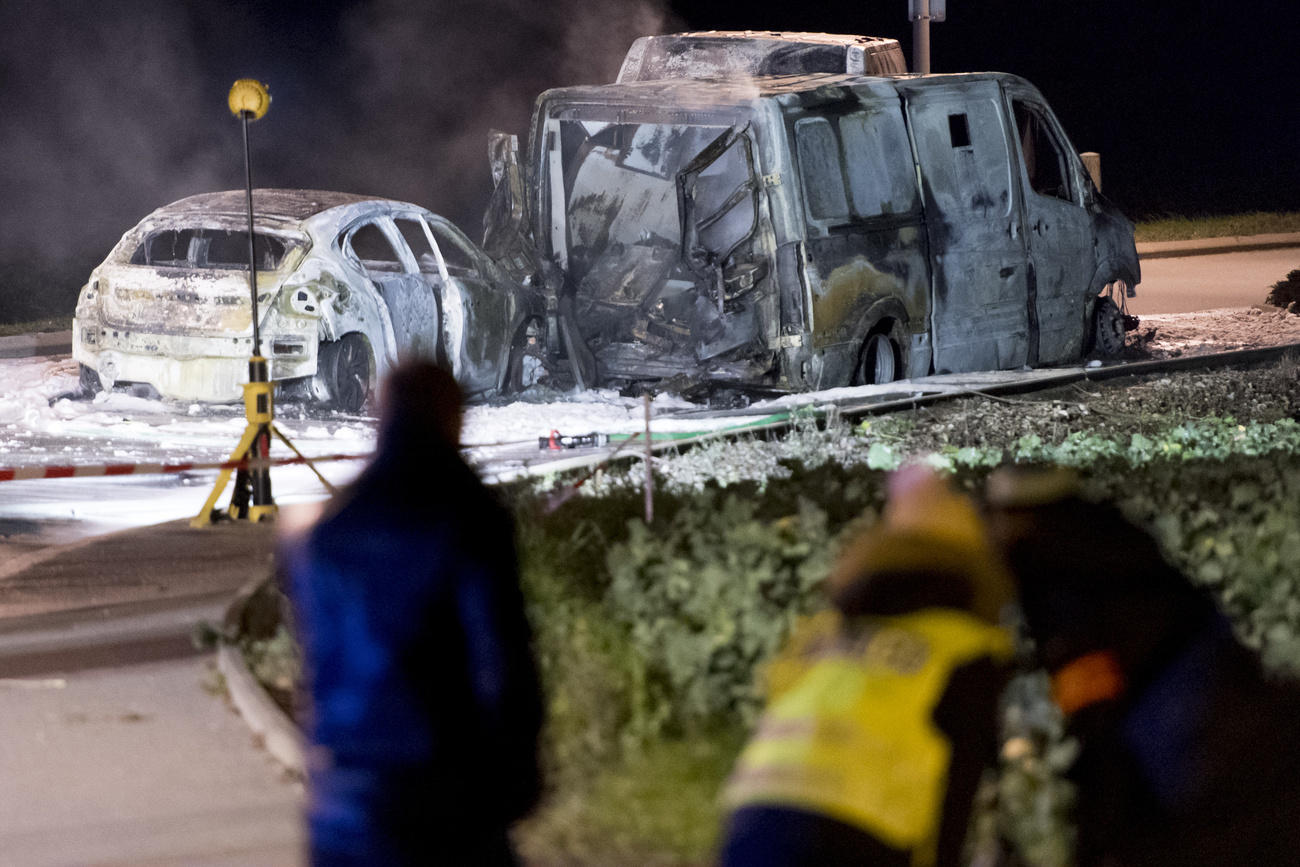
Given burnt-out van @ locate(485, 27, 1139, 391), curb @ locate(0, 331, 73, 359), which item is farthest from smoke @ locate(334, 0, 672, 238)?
burnt-out van @ locate(485, 27, 1139, 391)

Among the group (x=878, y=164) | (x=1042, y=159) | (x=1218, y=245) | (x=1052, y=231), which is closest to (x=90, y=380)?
(x=878, y=164)

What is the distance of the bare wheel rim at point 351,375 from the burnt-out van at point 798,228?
152 cm

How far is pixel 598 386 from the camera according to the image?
38.8 feet

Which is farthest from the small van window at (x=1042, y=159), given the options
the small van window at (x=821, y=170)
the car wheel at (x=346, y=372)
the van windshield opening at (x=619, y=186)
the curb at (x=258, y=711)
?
the curb at (x=258, y=711)

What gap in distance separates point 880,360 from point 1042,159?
264 cm

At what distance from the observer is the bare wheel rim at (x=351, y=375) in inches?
423

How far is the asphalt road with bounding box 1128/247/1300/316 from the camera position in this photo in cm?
1848

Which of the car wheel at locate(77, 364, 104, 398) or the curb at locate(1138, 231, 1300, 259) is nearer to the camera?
the car wheel at locate(77, 364, 104, 398)

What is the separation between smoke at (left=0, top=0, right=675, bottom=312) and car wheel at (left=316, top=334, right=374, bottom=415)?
12968mm

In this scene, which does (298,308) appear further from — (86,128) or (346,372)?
(86,128)

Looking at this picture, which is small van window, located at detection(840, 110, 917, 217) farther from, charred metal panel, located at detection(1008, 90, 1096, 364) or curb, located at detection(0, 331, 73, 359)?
curb, located at detection(0, 331, 73, 359)

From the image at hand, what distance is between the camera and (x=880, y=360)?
1132cm

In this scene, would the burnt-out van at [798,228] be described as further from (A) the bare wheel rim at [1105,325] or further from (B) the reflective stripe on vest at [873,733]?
(B) the reflective stripe on vest at [873,733]

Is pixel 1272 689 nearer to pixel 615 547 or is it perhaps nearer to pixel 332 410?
pixel 615 547
